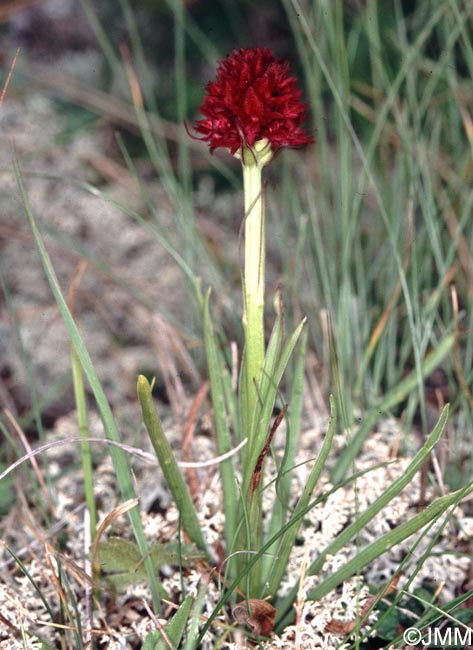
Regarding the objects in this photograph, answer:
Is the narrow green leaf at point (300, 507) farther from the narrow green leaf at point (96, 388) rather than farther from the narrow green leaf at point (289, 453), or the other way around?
the narrow green leaf at point (96, 388)

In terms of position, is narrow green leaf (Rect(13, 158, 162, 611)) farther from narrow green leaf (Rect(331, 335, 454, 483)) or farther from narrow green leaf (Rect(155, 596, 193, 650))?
narrow green leaf (Rect(331, 335, 454, 483))

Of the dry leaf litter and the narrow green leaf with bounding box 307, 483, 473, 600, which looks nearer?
the narrow green leaf with bounding box 307, 483, 473, 600

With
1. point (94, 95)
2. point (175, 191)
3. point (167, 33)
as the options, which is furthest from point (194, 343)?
point (167, 33)

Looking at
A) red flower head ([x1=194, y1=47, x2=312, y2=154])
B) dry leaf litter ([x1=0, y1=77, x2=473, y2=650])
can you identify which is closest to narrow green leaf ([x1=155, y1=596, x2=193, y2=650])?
dry leaf litter ([x1=0, y1=77, x2=473, y2=650])

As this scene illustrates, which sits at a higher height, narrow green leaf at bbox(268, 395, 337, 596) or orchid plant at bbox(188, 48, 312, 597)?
orchid plant at bbox(188, 48, 312, 597)

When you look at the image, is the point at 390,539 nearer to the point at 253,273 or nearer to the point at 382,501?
the point at 382,501
